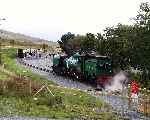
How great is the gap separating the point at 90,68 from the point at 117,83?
3.73 meters

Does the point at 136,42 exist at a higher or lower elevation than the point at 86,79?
higher

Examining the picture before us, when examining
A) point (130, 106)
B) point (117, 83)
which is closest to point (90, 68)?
point (117, 83)

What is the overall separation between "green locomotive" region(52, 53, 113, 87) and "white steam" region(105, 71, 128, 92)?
539 mm

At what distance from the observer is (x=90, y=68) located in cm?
5547

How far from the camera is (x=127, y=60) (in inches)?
2307

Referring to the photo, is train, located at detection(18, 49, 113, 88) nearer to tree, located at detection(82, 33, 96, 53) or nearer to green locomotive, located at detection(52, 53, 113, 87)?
green locomotive, located at detection(52, 53, 113, 87)

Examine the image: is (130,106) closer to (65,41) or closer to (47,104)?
(47,104)

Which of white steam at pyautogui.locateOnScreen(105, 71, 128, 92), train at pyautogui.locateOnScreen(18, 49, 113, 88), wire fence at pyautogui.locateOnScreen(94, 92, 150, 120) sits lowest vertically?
wire fence at pyautogui.locateOnScreen(94, 92, 150, 120)

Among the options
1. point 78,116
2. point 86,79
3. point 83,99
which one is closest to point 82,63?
point 86,79

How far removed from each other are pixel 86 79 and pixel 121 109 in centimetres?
1946

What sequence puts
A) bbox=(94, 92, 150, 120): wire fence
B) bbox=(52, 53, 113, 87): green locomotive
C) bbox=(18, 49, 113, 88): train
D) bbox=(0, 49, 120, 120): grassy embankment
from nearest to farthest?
bbox=(0, 49, 120, 120): grassy embankment < bbox=(94, 92, 150, 120): wire fence < bbox=(18, 49, 113, 88): train < bbox=(52, 53, 113, 87): green locomotive

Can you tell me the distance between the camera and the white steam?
5176 centimetres

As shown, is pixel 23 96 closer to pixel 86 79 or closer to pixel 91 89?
pixel 91 89

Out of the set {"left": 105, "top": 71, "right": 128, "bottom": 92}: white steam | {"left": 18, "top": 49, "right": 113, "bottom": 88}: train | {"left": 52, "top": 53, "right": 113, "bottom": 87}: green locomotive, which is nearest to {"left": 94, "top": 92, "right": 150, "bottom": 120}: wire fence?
{"left": 105, "top": 71, "right": 128, "bottom": 92}: white steam
